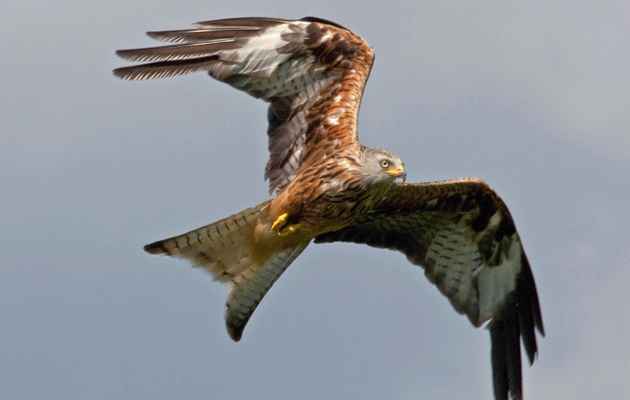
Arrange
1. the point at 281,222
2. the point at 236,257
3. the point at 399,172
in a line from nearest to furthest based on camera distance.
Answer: the point at 399,172, the point at 281,222, the point at 236,257

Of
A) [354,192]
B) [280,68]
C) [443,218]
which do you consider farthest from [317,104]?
[443,218]

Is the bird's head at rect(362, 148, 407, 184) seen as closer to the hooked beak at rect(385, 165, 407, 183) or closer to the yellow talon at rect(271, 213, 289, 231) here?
A: the hooked beak at rect(385, 165, 407, 183)

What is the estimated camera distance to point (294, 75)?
12484 mm

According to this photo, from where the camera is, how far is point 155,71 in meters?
11.6

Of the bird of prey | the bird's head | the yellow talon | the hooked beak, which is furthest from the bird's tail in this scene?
the hooked beak

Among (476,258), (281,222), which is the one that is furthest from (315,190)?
(476,258)

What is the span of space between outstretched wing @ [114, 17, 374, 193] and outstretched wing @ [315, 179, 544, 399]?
130 centimetres

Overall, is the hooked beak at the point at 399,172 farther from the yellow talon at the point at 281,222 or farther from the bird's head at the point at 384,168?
the yellow talon at the point at 281,222

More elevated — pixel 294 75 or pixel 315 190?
pixel 294 75

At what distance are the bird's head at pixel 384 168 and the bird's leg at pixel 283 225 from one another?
110 cm

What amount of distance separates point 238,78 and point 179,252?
213 centimetres

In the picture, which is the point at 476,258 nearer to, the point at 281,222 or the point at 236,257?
the point at 281,222

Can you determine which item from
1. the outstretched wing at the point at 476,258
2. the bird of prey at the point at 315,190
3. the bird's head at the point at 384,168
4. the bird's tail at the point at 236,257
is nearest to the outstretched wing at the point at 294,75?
the bird of prey at the point at 315,190

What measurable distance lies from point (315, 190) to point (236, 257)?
4.15 ft
